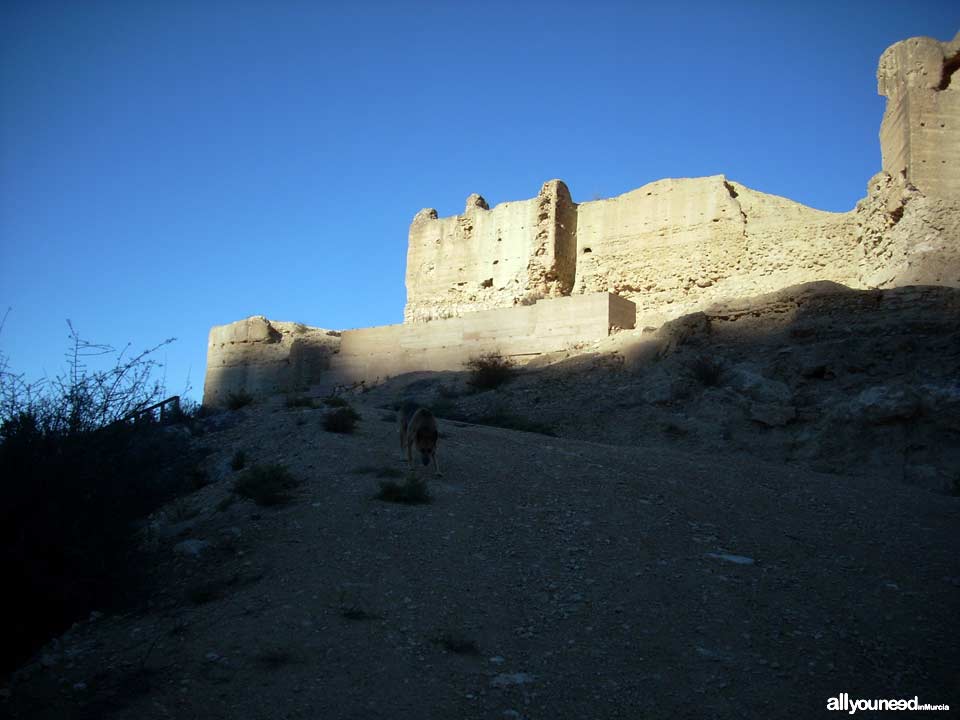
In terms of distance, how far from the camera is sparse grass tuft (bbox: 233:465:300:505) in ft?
23.4

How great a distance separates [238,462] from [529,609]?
4887 mm

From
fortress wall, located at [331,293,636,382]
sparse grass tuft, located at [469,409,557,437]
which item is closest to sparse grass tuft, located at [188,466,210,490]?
sparse grass tuft, located at [469,409,557,437]

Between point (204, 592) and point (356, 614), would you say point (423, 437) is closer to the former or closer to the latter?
point (204, 592)

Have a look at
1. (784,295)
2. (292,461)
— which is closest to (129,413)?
(292,461)

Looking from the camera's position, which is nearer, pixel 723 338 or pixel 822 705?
pixel 822 705

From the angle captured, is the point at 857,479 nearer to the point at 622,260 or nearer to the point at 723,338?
the point at 723,338

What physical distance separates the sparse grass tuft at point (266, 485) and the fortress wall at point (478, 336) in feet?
39.1

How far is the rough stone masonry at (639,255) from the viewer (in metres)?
18.5

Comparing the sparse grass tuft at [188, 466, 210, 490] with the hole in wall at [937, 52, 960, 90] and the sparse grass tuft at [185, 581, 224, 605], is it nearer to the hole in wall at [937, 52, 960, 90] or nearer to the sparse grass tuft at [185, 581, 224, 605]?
the sparse grass tuft at [185, 581, 224, 605]

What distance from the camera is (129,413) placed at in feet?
20.6

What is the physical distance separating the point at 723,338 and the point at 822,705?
36.3ft

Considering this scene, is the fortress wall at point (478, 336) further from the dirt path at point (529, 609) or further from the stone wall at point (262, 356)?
the dirt path at point (529, 609)

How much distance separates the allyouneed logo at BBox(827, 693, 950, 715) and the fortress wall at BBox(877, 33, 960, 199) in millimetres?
16929

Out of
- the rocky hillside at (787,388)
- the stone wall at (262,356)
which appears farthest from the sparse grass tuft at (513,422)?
the stone wall at (262,356)
